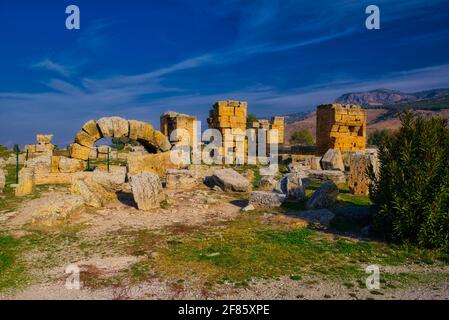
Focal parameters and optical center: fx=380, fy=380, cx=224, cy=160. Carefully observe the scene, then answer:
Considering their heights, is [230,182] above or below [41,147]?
below

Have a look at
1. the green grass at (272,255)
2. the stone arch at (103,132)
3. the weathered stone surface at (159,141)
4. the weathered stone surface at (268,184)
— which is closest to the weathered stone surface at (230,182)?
the weathered stone surface at (268,184)

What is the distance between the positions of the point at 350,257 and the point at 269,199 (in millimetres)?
4319

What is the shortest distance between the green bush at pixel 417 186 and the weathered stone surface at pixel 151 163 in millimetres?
9162

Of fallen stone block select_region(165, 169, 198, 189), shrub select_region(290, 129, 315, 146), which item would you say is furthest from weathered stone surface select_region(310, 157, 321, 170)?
shrub select_region(290, 129, 315, 146)

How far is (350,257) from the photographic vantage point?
6.76 m

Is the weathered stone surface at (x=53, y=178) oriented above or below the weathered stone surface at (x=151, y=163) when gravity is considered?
below

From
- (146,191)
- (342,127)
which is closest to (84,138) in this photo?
(146,191)

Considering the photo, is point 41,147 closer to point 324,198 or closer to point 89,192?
point 89,192

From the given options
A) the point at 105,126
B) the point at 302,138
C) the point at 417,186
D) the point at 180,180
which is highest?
the point at 302,138

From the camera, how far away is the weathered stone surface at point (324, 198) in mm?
10648

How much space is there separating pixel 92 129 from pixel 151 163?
2670 mm

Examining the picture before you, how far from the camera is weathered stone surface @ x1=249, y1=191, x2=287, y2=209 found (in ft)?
35.8

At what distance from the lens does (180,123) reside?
22047 millimetres

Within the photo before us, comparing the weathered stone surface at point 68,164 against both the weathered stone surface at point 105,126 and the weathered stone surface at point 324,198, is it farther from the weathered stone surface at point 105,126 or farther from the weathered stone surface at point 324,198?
the weathered stone surface at point 324,198
